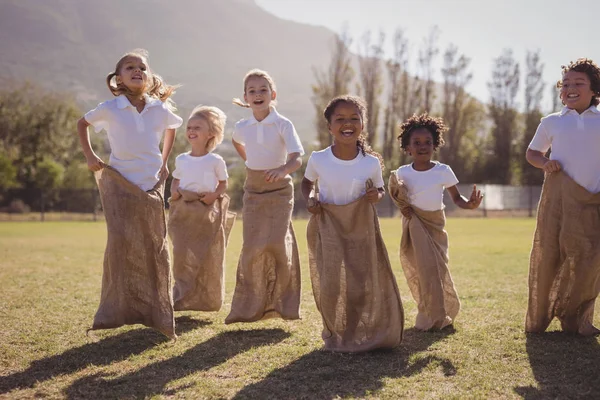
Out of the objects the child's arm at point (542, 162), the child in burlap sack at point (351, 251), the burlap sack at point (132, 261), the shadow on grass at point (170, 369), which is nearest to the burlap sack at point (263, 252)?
the shadow on grass at point (170, 369)

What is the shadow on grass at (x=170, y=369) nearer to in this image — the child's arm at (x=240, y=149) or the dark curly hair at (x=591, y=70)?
the child's arm at (x=240, y=149)

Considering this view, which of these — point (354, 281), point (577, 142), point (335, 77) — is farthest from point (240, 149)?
point (335, 77)

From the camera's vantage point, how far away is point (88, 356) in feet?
16.4

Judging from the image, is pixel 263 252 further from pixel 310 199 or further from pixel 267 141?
pixel 310 199

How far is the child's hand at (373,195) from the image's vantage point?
496 cm

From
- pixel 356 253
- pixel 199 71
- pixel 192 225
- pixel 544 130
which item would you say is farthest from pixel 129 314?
pixel 199 71

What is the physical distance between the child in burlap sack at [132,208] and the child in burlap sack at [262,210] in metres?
0.84

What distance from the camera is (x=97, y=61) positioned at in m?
63.9

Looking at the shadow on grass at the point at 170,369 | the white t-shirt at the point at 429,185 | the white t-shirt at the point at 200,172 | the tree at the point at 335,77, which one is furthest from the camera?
the tree at the point at 335,77

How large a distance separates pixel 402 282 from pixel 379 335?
4.56m

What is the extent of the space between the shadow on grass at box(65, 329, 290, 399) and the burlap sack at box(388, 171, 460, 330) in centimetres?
130

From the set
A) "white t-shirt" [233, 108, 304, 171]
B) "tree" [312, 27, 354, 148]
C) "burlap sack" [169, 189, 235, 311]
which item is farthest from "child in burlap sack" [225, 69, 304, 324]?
"tree" [312, 27, 354, 148]

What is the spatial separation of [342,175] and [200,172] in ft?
6.76

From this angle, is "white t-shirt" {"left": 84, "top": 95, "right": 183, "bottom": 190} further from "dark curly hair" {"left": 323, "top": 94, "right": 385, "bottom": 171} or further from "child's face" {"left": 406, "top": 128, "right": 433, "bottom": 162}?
"child's face" {"left": 406, "top": 128, "right": 433, "bottom": 162}
